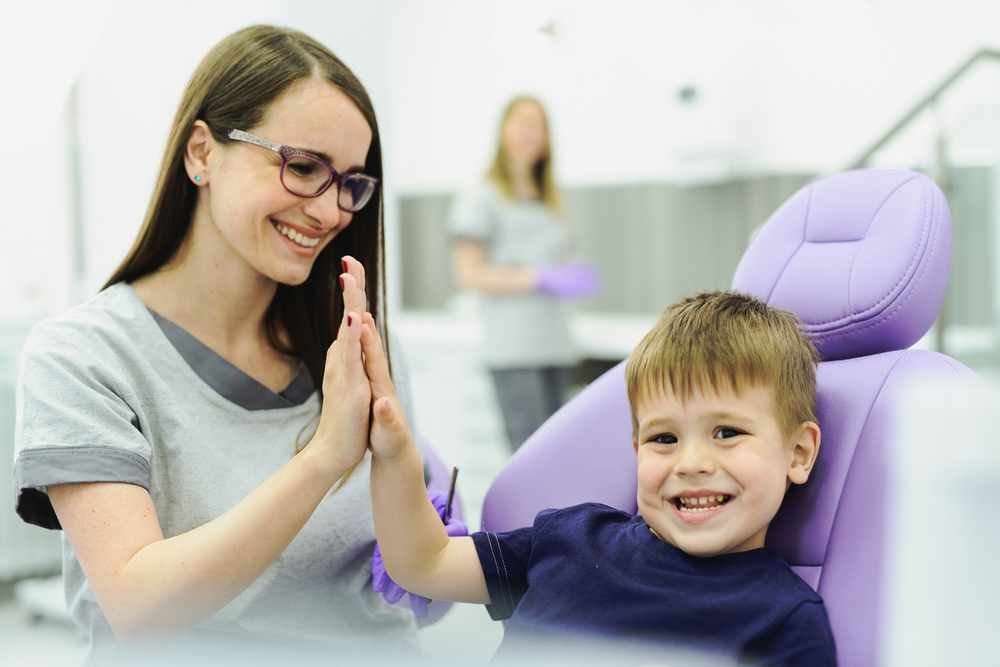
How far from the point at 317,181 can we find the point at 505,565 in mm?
543

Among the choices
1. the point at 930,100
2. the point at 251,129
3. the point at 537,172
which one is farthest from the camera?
the point at 537,172

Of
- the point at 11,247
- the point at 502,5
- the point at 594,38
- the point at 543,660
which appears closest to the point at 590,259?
the point at 594,38

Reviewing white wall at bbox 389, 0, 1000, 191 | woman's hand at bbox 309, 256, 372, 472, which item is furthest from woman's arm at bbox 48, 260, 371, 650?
white wall at bbox 389, 0, 1000, 191

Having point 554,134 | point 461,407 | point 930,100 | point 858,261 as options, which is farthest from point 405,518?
point 554,134

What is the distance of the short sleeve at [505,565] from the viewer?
0.98 metres

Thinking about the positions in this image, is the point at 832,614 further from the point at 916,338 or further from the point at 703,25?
the point at 703,25

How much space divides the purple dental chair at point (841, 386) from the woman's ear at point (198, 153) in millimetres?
585

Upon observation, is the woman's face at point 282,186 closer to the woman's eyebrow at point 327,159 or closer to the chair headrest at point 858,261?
the woman's eyebrow at point 327,159

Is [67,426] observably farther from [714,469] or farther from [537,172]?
[537,172]

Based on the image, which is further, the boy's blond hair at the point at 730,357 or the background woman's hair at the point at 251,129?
the background woman's hair at the point at 251,129

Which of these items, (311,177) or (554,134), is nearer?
(311,177)

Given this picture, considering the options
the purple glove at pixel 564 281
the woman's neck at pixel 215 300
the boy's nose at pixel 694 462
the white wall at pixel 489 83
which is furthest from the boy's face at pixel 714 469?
the purple glove at pixel 564 281

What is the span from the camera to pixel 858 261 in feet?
3.33

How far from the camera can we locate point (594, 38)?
3684 millimetres
